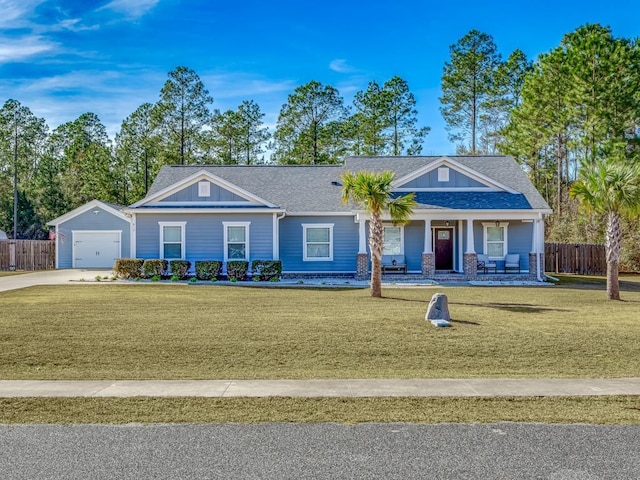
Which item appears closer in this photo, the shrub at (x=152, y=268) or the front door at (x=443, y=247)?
the shrub at (x=152, y=268)

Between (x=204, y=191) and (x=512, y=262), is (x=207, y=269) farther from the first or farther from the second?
(x=512, y=262)

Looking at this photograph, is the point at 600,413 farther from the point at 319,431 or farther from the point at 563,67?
the point at 563,67

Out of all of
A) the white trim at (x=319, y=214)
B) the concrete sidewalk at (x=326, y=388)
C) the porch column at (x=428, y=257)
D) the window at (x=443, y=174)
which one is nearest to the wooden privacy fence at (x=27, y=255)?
the white trim at (x=319, y=214)

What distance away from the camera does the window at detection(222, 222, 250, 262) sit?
24.6 metres

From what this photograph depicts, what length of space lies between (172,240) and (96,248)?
33.6ft

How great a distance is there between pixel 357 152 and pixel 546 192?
48.3ft

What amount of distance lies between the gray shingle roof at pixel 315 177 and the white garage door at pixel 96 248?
6.46m

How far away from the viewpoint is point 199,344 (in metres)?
10.4

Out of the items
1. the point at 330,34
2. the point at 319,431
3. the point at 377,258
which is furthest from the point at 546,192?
the point at 319,431

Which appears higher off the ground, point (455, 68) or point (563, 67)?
point (455, 68)

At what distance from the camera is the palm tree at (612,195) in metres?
16.8

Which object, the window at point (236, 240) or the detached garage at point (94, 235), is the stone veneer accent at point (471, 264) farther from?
the detached garage at point (94, 235)

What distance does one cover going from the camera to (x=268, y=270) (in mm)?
23406

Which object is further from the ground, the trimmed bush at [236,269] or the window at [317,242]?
the window at [317,242]
